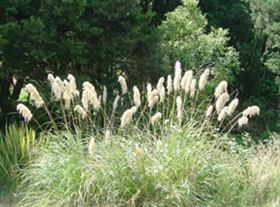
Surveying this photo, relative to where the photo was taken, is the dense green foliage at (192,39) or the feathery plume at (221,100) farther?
the dense green foliage at (192,39)

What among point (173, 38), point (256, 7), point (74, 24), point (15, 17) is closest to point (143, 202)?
point (74, 24)

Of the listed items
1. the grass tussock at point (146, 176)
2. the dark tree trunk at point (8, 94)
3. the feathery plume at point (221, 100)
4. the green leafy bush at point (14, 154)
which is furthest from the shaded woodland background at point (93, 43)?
the feathery plume at point (221, 100)

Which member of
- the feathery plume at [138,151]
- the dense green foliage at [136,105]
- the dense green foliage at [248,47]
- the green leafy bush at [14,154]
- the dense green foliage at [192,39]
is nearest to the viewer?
the feathery plume at [138,151]

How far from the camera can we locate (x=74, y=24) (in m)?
11.7

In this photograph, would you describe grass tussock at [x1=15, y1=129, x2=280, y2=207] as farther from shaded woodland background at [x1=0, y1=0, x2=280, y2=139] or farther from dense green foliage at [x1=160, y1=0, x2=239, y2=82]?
dense green foliage at [x1=160, y1=0, x2=239, y2=82]

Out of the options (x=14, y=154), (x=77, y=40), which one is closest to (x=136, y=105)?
(x=14, y=154)

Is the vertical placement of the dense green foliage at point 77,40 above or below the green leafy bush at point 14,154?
above

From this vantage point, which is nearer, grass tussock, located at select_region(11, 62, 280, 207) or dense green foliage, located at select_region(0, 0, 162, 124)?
Result: grass tussock, located at select_region(11, 62, 280, 207)

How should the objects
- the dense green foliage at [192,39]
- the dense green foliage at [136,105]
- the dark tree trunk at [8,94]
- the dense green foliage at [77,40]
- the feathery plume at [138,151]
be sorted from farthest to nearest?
the dense green foliage at [192,39] → the dark tree trunk at [8,94] → the dense green foliage at [77,40] → the dense green foliage at [136,105] → the feathery plume at [138,151]

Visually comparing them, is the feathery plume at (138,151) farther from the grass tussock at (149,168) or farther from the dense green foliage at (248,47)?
the dense green foliage at (248,47)

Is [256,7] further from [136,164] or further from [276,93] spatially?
[136,164]

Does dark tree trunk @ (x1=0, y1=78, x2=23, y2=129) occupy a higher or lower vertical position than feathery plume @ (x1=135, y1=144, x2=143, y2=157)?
lower

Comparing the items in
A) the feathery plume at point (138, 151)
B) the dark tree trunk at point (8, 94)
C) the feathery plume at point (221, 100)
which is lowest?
the dark tree trunk at point (8, 94)

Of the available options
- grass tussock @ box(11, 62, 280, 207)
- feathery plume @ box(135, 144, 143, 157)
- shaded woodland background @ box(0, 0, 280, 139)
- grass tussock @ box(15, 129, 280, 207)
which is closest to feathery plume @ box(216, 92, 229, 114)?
grass tussock @ box(11, 62, 280, 207)
